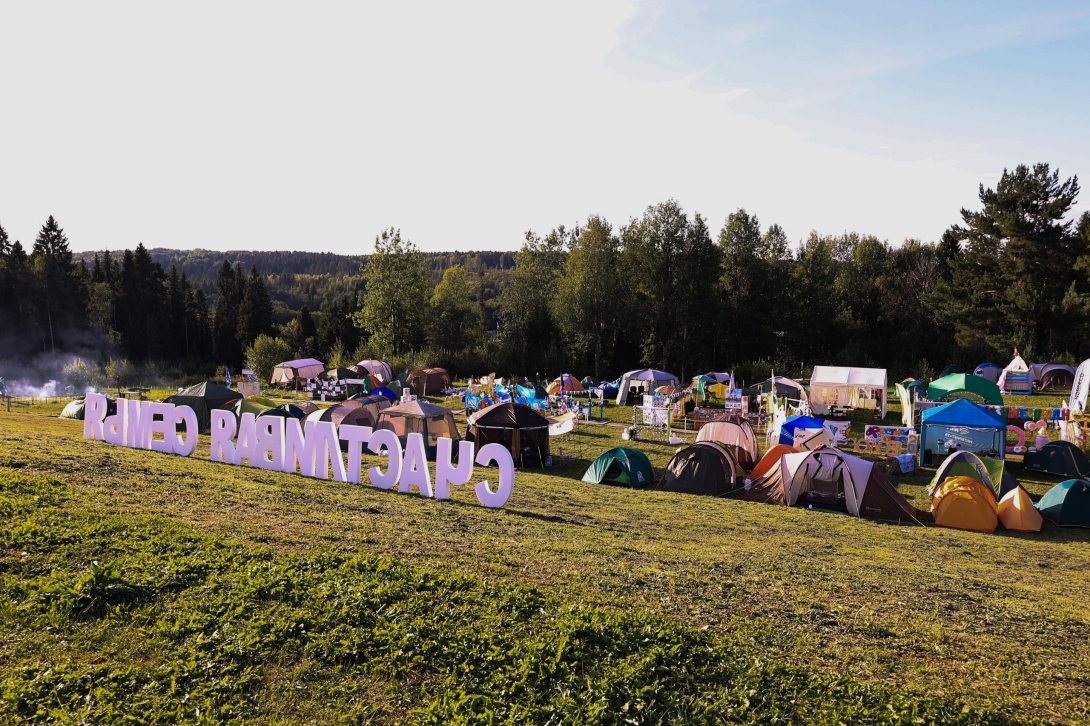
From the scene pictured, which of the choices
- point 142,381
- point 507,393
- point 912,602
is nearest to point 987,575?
point 912,602

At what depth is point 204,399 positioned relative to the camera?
22.4 meters

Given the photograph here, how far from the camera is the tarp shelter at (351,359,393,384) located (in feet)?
131

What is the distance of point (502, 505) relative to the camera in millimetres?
12047

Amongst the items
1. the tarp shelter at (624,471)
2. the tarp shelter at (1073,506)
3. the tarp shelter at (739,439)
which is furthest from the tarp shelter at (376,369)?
the tarp shelter at (1073,506)

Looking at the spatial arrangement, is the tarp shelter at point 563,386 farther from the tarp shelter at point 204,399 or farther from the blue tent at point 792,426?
the tarp shelter at point 204,399

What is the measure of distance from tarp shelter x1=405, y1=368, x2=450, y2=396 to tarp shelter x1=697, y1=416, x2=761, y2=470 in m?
21.3

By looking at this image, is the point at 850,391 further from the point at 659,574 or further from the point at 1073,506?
the point at 659,574

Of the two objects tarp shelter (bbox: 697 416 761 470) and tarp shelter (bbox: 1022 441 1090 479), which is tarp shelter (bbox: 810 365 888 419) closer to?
tarp shelter (bbox: 1022 441 1090 479)

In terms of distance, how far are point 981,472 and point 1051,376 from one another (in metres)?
22.9

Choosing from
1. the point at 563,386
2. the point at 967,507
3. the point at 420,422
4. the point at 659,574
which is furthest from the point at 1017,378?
the point at 659,574

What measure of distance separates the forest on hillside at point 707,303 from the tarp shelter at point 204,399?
20.6m

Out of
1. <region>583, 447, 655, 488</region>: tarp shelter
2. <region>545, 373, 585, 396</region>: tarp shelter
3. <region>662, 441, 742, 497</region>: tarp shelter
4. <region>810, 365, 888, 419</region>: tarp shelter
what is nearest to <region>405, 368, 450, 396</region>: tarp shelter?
<region>545, 373, 585, 396</region>: tarp shelter

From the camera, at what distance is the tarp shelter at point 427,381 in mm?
37500

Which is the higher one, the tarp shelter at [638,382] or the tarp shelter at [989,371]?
the tarp shelter at [989,371]
